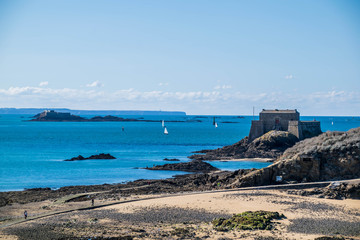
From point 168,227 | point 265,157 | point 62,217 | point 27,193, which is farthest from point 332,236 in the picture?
point 265,157

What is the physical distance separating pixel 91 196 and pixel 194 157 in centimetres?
3432

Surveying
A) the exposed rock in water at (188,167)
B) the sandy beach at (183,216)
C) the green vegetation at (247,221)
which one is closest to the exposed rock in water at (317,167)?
the sandy beach at (183,216)

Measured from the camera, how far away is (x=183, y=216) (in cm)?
2905

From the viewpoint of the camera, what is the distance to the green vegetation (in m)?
26.0

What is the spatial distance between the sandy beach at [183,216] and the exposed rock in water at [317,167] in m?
2.54

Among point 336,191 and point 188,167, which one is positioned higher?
point 336,191

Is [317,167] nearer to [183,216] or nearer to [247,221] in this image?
[247,221]

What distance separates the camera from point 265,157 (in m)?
67.9

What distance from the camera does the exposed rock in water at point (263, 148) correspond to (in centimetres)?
6975

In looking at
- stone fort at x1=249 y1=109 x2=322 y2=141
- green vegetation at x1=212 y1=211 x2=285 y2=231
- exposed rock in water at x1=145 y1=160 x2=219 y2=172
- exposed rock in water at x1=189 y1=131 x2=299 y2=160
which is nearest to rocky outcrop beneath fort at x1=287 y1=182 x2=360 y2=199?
green vegetation at x1=212 y1=211 x2=285 y2=231

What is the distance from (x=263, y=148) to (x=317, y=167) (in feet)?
109

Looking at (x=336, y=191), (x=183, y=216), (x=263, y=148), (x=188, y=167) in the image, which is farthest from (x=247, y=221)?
(x=263, y=148)

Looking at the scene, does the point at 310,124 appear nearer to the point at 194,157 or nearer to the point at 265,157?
the point at 265,157

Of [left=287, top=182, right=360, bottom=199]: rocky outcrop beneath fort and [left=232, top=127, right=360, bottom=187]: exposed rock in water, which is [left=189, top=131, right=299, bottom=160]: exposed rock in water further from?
[left=287, top=182, right=360, bottom=199]: rocky outcrop beneath fort
